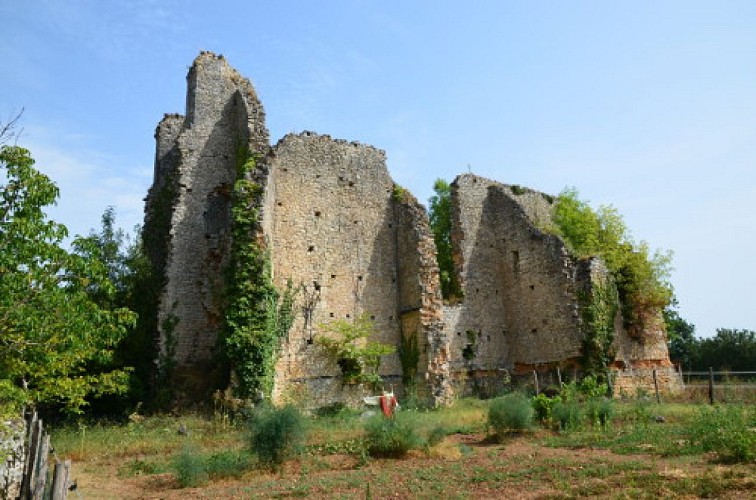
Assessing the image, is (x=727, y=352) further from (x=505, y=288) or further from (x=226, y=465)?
→ (x=226, y=465)

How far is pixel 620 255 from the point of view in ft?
75.9

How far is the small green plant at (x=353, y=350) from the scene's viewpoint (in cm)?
1781

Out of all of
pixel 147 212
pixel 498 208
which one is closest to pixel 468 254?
pixel 498 208

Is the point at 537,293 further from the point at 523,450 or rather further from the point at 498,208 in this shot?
the point at 523,450

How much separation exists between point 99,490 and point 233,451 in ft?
9.32

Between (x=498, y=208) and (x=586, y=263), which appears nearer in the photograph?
(x=586, y=263)

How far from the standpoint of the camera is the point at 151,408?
15977mm

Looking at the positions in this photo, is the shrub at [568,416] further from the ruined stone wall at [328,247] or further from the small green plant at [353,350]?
the ruined stone wall at [328,247]

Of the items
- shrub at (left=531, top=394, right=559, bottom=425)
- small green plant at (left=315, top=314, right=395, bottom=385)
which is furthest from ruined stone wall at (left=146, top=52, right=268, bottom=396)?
shrub at (left=531, top=394, right=559, bottom=425)

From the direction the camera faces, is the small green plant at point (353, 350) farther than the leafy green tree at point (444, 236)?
No

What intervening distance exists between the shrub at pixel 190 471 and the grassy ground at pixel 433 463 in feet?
0.08

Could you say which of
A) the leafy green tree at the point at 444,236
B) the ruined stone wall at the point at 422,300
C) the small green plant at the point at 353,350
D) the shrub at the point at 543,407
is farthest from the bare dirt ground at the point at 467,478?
the leafy green tree at the point at 444,236

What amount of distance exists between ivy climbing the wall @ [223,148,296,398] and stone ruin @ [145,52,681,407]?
1.29 feet

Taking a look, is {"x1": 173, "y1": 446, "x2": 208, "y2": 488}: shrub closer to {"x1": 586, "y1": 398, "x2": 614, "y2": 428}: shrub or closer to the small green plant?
the small green plant
